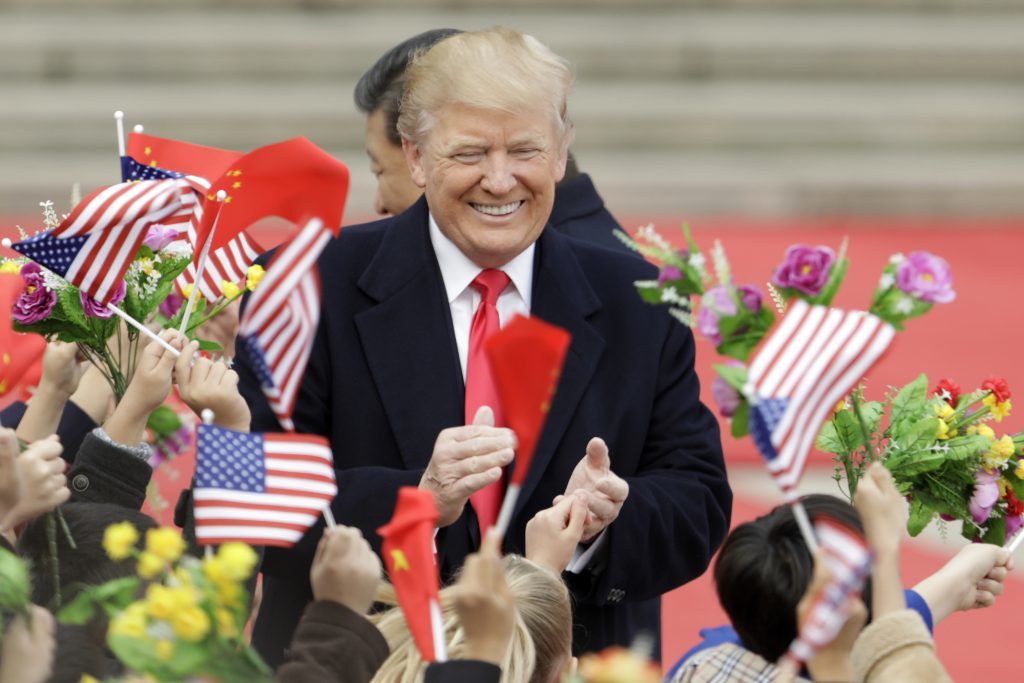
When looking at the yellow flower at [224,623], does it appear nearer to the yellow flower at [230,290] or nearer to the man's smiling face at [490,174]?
the man's smiling face at [490,174]

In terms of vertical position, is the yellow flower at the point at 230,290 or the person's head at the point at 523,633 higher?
the yellow flower at the point at 230,290

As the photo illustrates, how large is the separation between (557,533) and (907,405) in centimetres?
76

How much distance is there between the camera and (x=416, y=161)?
11.5ft

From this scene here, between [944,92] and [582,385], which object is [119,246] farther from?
[944,92]

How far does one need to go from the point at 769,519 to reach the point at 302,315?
30.5 inches

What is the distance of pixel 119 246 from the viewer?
134 inches

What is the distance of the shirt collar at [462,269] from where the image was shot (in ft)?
11.6

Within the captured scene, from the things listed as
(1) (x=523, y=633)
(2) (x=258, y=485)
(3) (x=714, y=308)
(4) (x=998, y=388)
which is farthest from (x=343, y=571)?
(4) (x=998, y=388)

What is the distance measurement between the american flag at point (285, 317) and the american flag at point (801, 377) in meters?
0.67

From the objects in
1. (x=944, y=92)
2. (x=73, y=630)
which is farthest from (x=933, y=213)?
(x=73, y=630)

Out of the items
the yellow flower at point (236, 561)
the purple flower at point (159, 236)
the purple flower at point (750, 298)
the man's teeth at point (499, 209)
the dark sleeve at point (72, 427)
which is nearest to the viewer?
the yellow flower at point (236, 561)

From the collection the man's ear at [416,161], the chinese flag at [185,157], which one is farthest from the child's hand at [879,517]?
the chinese flag at [185,157]

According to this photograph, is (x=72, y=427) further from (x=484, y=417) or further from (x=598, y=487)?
(x=598, y=487)

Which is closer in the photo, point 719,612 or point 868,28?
point 719,612
